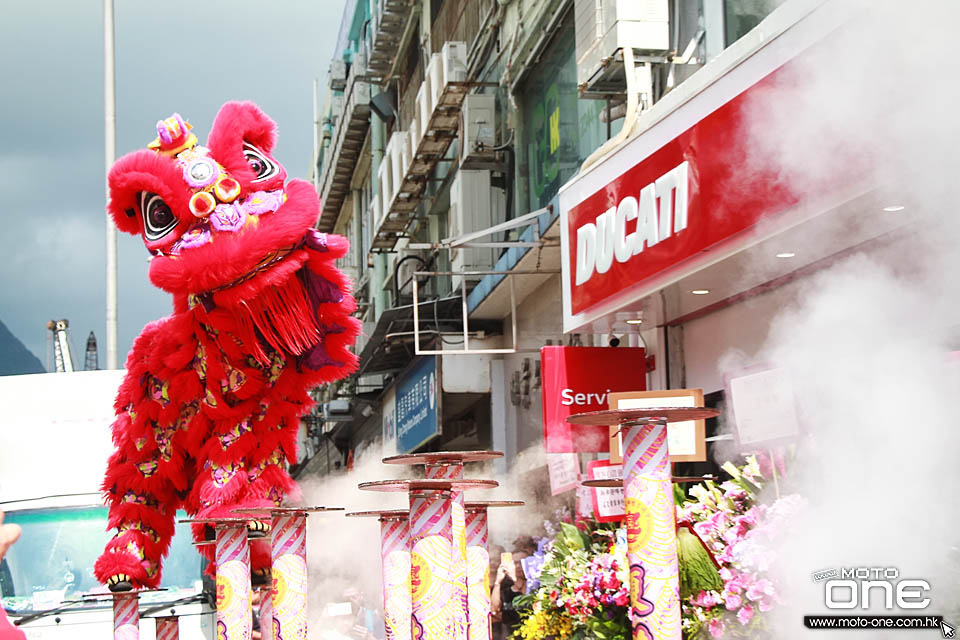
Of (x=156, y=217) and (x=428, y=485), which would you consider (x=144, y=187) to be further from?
(x=428, y=485)

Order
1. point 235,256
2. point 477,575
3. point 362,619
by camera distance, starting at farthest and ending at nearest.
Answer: point 362,619 < point 477,575 < point 235,256

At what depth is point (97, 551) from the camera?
10312mm

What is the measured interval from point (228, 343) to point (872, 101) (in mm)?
3838

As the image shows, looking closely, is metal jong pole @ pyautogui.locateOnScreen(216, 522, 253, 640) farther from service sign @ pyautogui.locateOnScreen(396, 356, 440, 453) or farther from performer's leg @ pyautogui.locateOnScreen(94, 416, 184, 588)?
service sign @ pyautogui.locateOnScreen(396, 356, 440, 453)

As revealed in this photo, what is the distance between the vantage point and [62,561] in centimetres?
1023

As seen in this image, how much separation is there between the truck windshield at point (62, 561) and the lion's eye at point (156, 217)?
342 cm

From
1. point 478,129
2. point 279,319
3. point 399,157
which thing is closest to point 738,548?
point 279,319

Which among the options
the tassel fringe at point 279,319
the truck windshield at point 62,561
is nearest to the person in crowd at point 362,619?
the truck windshield at point 62,561

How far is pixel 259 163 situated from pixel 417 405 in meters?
11.1

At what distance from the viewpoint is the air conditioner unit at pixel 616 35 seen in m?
10.2

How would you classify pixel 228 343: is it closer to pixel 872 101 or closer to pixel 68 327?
pixel 872 101

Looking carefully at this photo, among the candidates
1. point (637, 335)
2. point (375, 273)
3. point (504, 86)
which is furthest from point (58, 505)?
point (375, 273)

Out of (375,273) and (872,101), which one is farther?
(375,273)

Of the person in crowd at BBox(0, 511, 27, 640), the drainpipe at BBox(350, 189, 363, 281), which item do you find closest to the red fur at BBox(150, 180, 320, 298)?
the person in crowd at BBox(0, 511, 27, 640)
